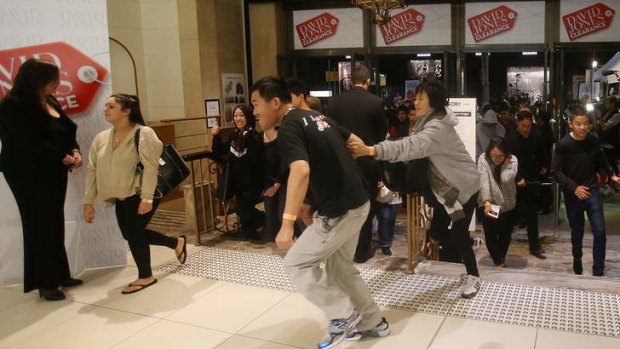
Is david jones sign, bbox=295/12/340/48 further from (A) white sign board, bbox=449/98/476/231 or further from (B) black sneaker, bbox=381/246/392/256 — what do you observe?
(B) black sneaker, bbox=381/246/392/256

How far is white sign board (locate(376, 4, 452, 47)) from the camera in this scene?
936 cm

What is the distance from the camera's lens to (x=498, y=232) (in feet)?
17.6

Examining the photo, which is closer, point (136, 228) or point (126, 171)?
point (126, 171)

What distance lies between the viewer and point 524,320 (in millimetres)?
3277

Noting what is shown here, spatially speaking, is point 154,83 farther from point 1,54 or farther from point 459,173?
point 459,173

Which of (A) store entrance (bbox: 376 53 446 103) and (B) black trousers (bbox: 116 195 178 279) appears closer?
(B) black trousers (bbox: 116 195 178 279)

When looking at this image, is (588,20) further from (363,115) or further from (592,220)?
(363,115)

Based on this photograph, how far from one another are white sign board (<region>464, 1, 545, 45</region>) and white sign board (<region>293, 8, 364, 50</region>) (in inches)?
71.9

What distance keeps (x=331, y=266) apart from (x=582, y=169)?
285 cm

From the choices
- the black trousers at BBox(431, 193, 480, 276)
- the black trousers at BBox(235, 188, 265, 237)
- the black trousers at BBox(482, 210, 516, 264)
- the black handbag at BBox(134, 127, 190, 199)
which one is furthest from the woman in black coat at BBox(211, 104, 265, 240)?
the black trousers at BBox(482, 210, 516, 264)

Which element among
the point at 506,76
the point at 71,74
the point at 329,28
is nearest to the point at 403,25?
the point at 329,28

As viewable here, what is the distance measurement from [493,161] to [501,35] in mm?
4906

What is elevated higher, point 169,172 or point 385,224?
point 169,172

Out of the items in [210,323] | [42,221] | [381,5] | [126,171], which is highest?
[381,5]
